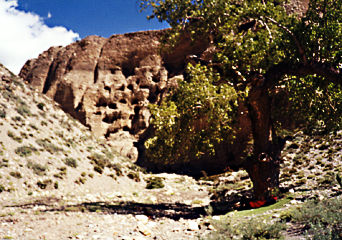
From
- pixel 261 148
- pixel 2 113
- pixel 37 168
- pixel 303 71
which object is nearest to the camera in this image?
pixel 303 71

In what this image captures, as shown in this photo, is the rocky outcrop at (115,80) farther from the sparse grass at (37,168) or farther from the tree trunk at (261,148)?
the tree trunk at (261,148)

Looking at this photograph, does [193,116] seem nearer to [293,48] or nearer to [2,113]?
[293,48]

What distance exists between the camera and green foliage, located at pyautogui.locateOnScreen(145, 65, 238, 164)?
989cm

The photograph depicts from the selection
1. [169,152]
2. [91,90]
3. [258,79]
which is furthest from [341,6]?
[91,90]

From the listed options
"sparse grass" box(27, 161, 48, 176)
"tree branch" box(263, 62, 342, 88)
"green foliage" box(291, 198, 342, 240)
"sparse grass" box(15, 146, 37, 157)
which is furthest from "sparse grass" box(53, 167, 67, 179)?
"green foliage" box(291, 198, 342, 240)

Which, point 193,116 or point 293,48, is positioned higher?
point 293,48

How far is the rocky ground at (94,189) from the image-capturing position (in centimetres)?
803

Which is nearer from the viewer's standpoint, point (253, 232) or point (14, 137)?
point (253, 232)

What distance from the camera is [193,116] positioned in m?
10.8

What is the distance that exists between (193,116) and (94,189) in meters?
12.0

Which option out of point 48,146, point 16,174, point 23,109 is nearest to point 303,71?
point 16,174

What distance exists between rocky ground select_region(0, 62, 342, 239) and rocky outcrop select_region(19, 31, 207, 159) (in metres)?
10.6

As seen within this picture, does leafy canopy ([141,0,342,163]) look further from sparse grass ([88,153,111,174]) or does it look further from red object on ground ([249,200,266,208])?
sparse grass ([88,153,111,174])

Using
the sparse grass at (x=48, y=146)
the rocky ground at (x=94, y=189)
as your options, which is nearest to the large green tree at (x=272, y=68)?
the rocky ground at (x=94, y=189)
